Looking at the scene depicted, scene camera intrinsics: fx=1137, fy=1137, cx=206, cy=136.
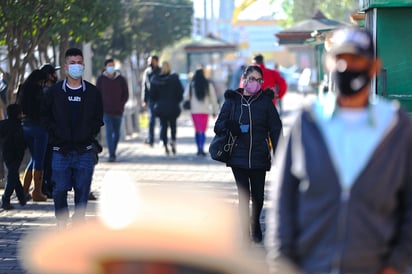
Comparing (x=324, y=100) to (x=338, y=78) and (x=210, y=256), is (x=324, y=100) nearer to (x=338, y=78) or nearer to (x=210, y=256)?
(x=338, y=78)

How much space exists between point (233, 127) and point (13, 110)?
4541mm

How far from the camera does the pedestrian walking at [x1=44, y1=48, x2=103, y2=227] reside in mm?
11203

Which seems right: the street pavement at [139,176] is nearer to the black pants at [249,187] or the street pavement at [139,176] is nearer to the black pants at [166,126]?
the black pants at [249,187]

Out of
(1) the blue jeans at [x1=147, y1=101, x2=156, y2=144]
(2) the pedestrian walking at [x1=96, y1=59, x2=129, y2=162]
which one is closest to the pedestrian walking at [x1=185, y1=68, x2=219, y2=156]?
(1) the blue jeans at [x1=147, y1=101, x2=156, y2=144]

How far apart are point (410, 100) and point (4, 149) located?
5036 mm

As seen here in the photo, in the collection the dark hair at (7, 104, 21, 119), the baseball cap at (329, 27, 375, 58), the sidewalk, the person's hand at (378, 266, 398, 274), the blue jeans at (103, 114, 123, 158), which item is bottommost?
the sidewalk

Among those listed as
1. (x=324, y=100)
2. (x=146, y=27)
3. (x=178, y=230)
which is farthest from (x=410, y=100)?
(x=146, y=27)

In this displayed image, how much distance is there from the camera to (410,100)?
490 inches

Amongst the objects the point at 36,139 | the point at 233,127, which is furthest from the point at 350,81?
the point at 36,139

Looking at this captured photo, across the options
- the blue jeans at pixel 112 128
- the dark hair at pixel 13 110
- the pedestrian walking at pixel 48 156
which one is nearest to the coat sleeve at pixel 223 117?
the pedestrian walking at pixel 48 156

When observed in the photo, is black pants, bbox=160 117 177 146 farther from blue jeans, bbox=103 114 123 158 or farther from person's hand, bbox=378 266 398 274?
person's hand, bbox=378 266 398 274

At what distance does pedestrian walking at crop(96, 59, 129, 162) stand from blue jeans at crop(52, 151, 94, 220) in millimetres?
8905

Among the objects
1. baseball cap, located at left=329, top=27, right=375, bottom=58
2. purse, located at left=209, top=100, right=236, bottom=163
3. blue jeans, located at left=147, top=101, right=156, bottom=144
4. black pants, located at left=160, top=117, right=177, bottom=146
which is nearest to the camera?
baseball cap, located at left=329, top=27, right=375, bottom=58

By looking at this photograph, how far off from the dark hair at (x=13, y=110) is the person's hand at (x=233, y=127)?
14.6ft
